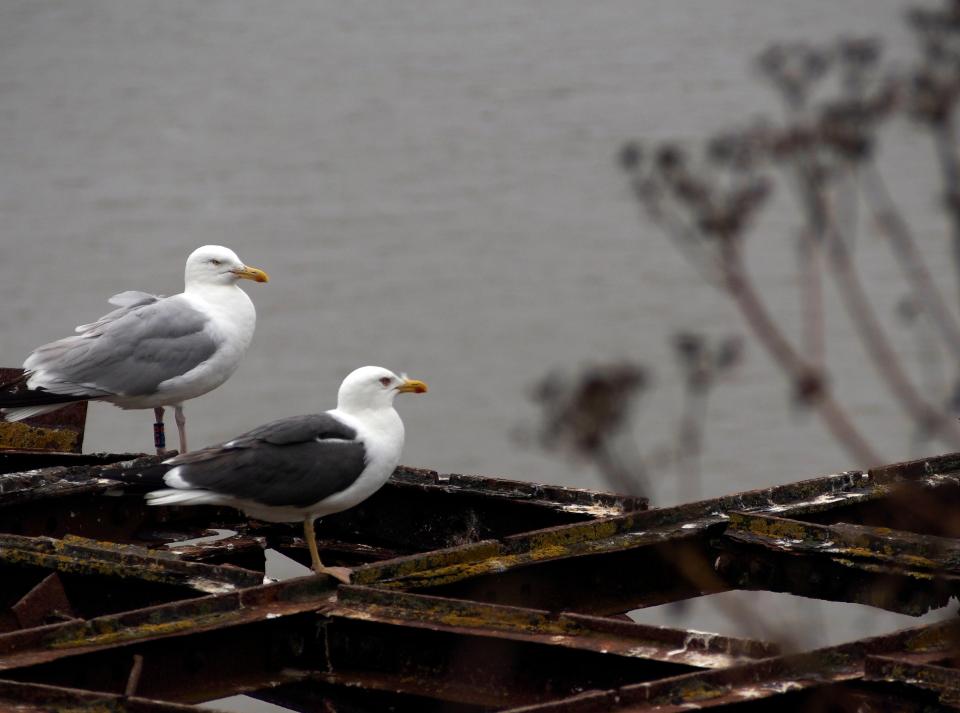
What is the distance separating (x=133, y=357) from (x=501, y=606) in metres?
4.18

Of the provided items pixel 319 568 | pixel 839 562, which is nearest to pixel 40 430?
pixel 319 568

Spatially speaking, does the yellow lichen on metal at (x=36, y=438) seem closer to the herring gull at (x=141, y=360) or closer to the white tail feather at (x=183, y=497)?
the herring gull at (x=141, y=360)

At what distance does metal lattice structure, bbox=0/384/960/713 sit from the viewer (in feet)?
14.9

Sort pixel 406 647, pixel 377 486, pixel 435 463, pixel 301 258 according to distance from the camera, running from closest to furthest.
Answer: pixel 406 647 → pixel 377 486 → pixel 435 463 → pixel 301 258

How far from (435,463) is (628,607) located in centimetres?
1164

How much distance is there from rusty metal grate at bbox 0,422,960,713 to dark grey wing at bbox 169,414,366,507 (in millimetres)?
337

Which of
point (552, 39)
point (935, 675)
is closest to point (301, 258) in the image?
point (552, 39)

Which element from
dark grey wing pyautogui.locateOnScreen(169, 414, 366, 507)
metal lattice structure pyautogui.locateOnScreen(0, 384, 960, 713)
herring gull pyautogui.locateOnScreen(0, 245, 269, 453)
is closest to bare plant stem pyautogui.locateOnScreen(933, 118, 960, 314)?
metal lattice structure pyautogui.locateOnScreen(0, 384, 960, 713)

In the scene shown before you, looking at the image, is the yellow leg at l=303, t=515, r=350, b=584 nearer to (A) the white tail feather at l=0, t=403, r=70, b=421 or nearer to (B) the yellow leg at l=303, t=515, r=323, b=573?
(B) the yellow leg at l=303, t=515, r=323, b=573

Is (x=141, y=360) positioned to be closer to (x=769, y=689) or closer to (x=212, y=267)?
(x=212, y=267)

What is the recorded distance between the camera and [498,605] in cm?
520

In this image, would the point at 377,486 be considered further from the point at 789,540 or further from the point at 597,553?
the point at 789,540

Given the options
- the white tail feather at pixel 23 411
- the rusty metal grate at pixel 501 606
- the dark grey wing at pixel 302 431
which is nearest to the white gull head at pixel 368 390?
the dark grey wing at pixel 302 431

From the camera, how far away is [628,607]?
6117mm
